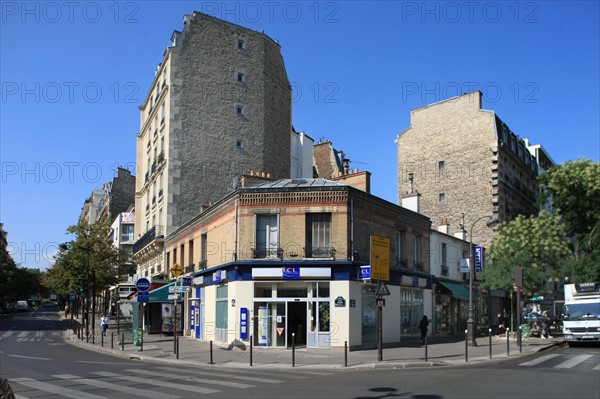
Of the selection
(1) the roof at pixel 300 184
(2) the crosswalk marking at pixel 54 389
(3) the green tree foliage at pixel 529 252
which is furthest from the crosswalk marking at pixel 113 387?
(3) the green tree foliage at pixel 529 252

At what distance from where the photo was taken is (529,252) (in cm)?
3572

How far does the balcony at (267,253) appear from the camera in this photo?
80.1 ft

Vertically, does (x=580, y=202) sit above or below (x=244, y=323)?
above

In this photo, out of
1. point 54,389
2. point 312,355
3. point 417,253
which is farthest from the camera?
point 417,253

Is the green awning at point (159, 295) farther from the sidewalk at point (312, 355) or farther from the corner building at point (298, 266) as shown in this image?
the corner building at point (298, 266)

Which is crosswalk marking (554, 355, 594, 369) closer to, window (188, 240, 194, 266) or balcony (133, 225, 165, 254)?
window (188, 240, 194, 266)

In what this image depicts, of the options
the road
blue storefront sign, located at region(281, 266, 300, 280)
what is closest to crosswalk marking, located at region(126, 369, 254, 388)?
the road

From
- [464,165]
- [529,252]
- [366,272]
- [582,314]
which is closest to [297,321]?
[366,272]

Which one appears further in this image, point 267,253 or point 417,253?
point 417,253

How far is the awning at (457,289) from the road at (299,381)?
41.5ft

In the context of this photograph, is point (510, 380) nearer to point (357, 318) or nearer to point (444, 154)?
point (357, 318)

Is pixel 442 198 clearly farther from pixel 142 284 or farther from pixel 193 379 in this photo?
pixel 193 379

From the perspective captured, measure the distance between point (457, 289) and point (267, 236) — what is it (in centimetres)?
1456

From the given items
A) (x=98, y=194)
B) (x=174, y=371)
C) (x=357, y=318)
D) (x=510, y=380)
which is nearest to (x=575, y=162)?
(x=357, y=318)
